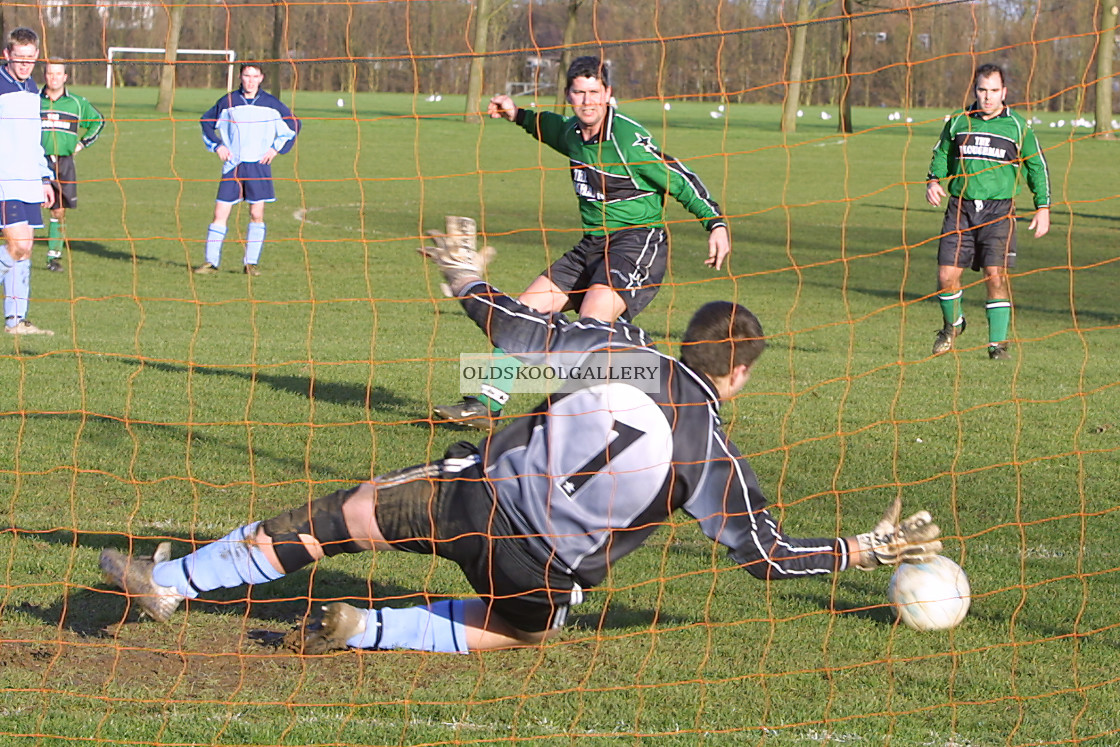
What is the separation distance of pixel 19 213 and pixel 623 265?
465 cm

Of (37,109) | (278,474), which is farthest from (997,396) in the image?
(37,109)

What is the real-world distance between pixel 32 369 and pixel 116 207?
35.2 ft

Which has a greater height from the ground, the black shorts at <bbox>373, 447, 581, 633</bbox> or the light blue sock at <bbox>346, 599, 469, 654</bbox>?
the black shorts at <bbox>373, 447, 581, 633</bbox>

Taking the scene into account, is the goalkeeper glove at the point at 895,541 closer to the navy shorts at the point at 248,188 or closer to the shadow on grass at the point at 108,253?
the navy shorts at the point at 248,188

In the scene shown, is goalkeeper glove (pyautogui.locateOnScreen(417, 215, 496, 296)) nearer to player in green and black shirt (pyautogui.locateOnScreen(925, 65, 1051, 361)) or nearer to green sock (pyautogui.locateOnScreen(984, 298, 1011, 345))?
player in green and black shirt (pyautogui.locateOnScreen(925, 65, 1051, 361))

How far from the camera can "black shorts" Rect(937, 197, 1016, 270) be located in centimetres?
875

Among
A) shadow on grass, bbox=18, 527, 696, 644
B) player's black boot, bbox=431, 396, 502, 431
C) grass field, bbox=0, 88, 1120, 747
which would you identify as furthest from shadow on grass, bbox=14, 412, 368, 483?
shadow on grass, bbox=18, 527, 696, 644

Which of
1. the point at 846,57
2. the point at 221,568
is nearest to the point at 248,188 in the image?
the point at 846,57

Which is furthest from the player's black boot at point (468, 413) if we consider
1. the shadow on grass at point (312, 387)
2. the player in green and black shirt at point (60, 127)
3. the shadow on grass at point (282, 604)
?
the player in green and black shirt at point (60, 127)

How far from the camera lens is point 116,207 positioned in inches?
701

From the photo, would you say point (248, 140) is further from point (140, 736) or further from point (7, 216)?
point (140, 736)

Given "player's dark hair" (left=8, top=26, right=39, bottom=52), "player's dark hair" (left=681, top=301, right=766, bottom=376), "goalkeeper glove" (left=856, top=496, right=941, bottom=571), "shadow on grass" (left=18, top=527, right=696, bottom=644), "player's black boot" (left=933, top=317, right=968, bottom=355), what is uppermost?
"player's dark hair" (left=8, top=26, right=39, bottom=52)

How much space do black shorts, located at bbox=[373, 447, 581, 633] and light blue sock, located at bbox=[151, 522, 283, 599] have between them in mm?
412

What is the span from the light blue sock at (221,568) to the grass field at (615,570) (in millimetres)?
269
